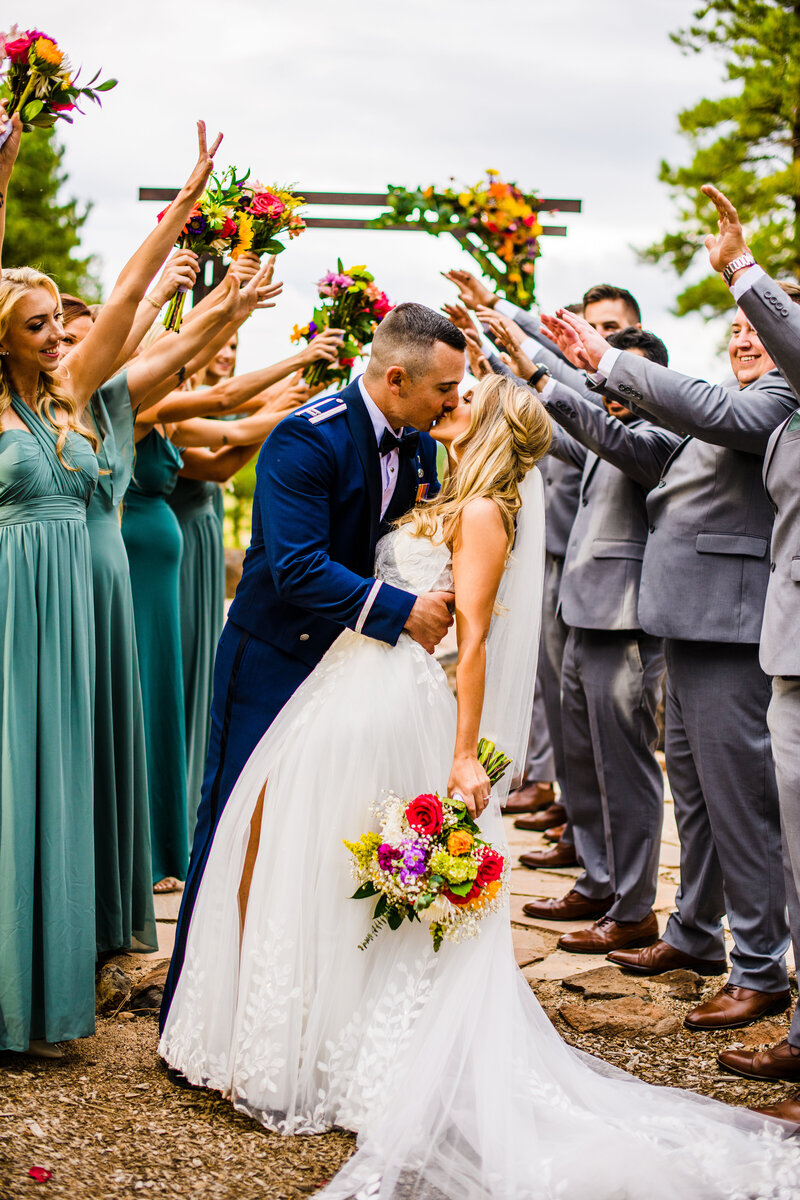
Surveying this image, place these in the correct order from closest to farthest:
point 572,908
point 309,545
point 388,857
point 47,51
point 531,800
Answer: point 388,857, point 309,545, point 47,51, point 572,908, point 531,800

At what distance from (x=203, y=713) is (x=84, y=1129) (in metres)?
2.99

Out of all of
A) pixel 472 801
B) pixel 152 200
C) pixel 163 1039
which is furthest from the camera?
pixel 152 200

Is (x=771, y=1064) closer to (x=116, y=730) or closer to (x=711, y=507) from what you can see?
(x=711, y=507)

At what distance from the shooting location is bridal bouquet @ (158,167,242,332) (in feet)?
14.5

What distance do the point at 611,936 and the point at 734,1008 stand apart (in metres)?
0.83

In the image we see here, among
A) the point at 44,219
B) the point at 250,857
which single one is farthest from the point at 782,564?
Result: the point at 44,219

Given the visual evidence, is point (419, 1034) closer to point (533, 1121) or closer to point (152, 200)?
point (533, 1121)

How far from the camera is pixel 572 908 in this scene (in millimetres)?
5012

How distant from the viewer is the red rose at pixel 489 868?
2994mm

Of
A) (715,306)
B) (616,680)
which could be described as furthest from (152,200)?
(715,306)

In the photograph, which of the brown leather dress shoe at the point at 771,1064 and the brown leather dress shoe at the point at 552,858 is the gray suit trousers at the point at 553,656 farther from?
the brown leather dress shoe at the point at 771,1064

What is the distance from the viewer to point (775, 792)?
394cm

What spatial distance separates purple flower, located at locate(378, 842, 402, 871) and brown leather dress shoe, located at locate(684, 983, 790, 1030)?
4.95ft

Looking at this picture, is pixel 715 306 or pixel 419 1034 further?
pixel 715 306
